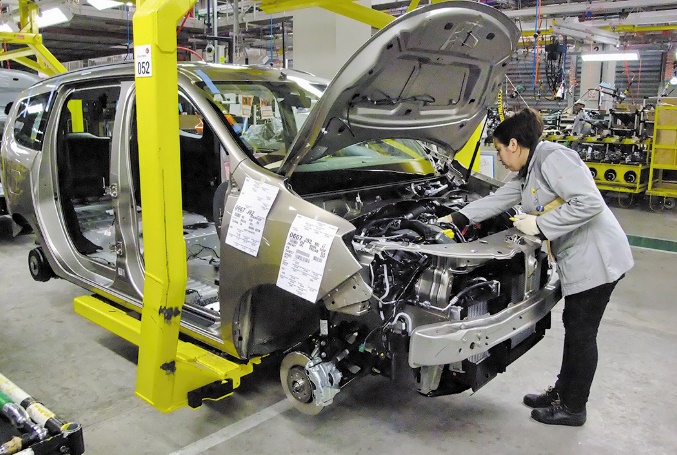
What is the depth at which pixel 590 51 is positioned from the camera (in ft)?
42.6

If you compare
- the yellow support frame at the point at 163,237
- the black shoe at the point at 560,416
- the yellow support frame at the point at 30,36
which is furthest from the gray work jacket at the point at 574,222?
the yellow support frame at the point at 30,36

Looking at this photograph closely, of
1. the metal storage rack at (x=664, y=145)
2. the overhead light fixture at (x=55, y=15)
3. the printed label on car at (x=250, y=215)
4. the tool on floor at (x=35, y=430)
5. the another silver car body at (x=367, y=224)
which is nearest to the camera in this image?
the tool on floor at (x=35, y=430)

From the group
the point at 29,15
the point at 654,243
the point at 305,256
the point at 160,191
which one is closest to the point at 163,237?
the point at 160,191

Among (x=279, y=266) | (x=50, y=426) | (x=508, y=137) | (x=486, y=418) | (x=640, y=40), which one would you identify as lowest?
(x=486, y=418)

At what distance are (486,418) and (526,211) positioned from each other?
3.53 ft

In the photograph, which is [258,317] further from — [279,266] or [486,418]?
[486,418]

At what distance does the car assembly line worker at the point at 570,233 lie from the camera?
8.26 ft

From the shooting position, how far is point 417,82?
264cm

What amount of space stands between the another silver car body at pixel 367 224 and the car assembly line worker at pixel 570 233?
0.12 m

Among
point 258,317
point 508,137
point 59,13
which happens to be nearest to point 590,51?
point 59,13

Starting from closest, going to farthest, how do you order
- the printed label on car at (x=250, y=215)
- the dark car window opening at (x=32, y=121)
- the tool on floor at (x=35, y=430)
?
the tool on floor at (x=35, y=430)
the printed label on car at (x=250, y=215)
the dark car window opening at (x=32, y=121)

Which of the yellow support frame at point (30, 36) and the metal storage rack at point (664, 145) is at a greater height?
the yellow support frame at point (30, 36)

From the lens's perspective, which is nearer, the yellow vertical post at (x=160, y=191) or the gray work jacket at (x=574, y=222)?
the yellow vertical post at (x=160, y=191)

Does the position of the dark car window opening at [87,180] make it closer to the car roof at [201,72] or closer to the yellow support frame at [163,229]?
the car roof at [201,72]
